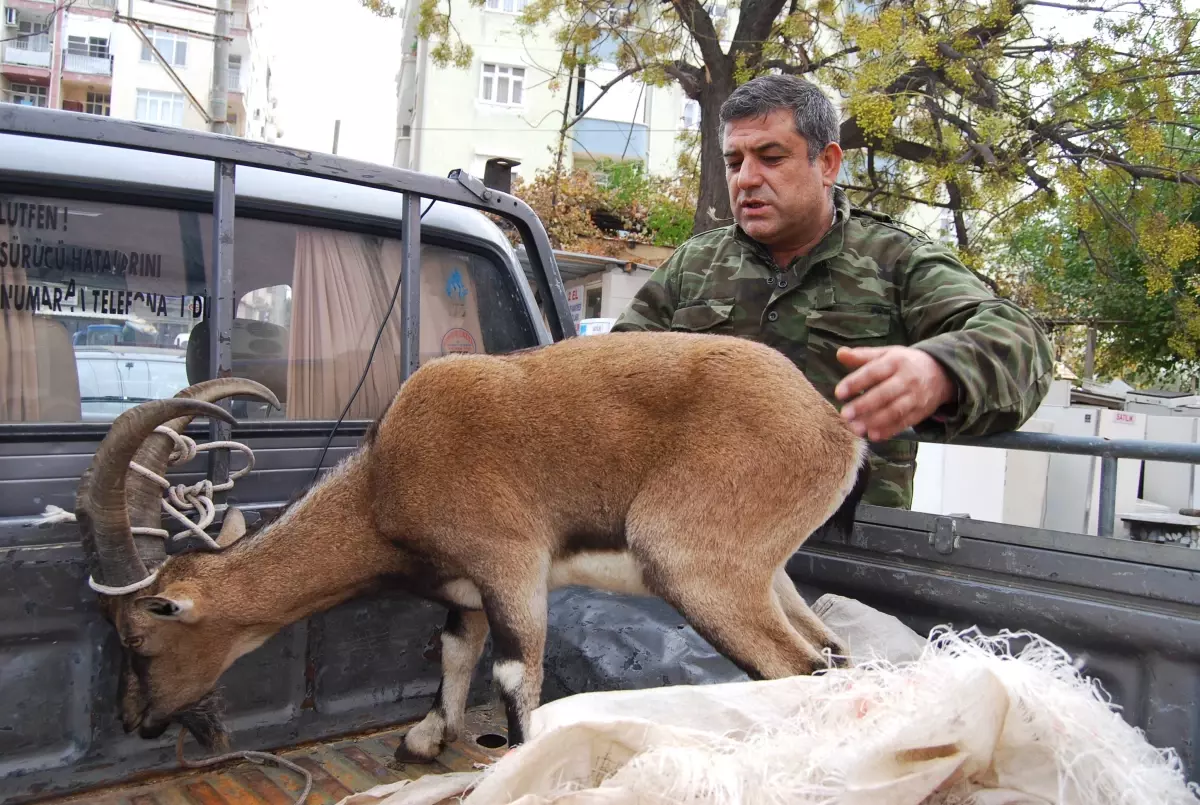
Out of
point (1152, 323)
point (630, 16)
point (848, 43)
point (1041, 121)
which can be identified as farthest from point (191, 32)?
point (1152, 323)

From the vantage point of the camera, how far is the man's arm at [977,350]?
8.43 ft

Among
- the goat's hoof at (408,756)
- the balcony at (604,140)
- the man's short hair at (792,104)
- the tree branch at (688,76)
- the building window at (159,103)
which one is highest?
the building window at (159,103)

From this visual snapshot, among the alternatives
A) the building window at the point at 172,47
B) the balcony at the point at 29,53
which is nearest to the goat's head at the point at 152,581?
the balcony at the point at 29,53

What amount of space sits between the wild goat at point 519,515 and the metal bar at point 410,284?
0.40 m

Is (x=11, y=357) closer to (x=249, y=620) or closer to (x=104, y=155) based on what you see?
(x=104, y=155)

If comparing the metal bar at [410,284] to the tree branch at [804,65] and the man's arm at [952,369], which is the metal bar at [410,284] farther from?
the tree branch at [804,65]

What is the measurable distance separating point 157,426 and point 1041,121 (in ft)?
31.7

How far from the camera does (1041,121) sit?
973 cm

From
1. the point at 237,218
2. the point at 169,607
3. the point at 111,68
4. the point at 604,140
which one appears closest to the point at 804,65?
the point at 237,218

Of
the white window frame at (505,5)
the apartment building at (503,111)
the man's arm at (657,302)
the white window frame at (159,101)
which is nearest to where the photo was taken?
the man's arm at (657,302)

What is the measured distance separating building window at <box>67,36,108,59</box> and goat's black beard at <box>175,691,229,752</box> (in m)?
51.7

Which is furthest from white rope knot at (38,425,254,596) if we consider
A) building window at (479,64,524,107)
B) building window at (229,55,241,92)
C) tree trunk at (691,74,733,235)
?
building window at (229,55,241,92)

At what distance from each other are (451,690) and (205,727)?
2.51 feet

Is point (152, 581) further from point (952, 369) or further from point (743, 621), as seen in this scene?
point (952, 369)
